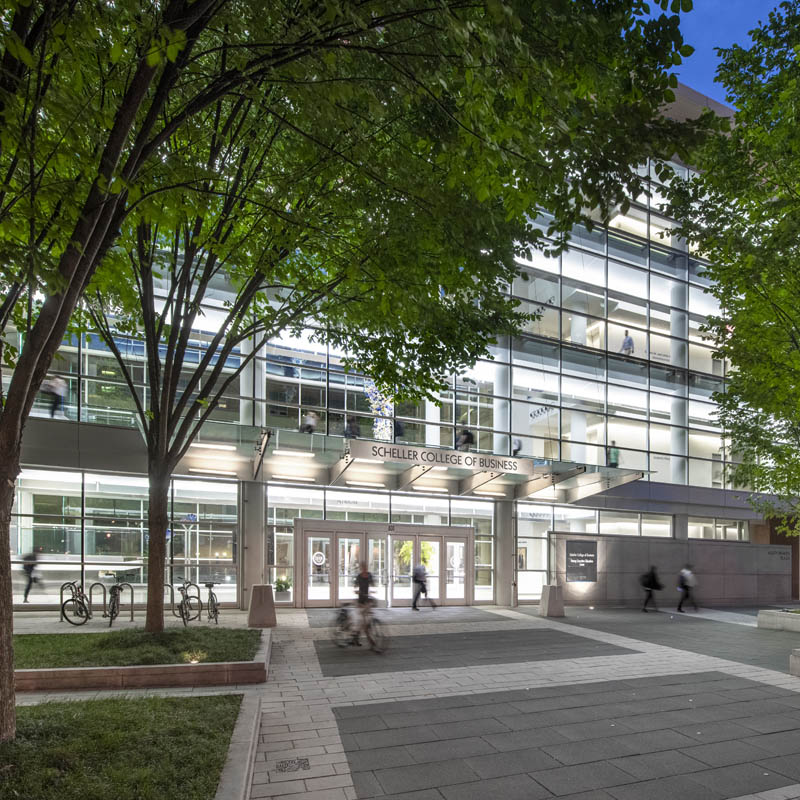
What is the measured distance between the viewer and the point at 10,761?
480 centimetres

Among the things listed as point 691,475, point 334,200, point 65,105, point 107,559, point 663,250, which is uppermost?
point 663,250

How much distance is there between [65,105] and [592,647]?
1302 centimetres

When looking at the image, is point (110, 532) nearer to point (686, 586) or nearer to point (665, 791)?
point (665, 791)

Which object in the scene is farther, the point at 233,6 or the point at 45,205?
the point at 45,205

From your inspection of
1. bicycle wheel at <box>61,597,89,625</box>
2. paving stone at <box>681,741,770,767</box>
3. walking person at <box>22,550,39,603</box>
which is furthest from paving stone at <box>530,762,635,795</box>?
walking person at <box>22,550,39,603</box>

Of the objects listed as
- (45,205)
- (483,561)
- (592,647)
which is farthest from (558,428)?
(45,205)

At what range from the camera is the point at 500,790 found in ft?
18.4

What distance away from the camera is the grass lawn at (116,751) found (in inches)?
178

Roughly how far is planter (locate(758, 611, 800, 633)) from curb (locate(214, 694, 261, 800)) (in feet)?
52.6

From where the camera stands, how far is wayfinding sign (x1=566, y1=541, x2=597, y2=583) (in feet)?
72.4

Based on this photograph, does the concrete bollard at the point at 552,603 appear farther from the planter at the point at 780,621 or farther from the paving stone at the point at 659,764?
the paving stone at the point at 659,764

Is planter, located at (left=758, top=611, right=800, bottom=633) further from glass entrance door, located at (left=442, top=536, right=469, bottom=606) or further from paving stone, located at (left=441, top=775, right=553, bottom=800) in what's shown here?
paving stone, located at (left=441, top=775, right=553, bottom=800)

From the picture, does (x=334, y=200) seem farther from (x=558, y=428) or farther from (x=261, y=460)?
(x=558, y=428)

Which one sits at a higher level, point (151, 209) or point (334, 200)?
point (334, 200)
